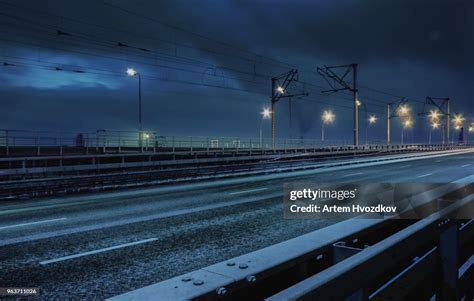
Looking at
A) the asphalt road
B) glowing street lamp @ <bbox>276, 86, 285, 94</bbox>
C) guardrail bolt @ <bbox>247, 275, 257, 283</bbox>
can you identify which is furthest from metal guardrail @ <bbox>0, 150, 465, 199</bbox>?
guardrail bolt @ <bbox>247, 275, 257, 283</bbox>

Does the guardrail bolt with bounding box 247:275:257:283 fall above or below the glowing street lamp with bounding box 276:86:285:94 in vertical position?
below

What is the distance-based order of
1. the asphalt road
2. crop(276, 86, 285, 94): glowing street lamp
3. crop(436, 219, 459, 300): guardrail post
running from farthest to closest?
crop(276, 86, 285, 94): glowing street lamp < the asphalt road < crop(436, 219, 459, 300): guardrail post

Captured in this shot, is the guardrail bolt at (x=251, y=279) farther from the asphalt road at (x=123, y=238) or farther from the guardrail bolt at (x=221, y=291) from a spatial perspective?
the asphalt road at (x=123, y=238)

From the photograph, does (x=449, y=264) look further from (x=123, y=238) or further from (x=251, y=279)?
(x=123, y=238)

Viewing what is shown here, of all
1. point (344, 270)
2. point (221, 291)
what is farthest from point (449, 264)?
point (221, 291)

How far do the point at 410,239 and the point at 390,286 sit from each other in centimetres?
35

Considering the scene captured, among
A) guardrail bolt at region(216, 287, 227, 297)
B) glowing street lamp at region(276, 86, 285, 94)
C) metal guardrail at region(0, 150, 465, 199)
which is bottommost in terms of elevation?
metal guardrail at region(0, 150, 465, 199)

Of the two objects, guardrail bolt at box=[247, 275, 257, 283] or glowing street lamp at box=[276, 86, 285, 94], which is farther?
glowing street lamp at box=[276, 86, 285, 94]

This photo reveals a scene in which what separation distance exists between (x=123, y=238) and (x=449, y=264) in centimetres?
569

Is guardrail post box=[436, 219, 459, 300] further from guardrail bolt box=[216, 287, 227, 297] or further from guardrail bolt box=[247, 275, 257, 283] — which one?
guardrail bolt box=[216, 287, 227, 297]

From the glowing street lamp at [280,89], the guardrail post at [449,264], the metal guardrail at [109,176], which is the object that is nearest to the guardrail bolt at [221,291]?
the guardrail post at [449,264]

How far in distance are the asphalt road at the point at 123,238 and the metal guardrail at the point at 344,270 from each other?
2.84 m

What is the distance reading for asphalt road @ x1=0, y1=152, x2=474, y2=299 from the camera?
483 cm

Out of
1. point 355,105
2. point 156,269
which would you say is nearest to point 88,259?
point 156,269
